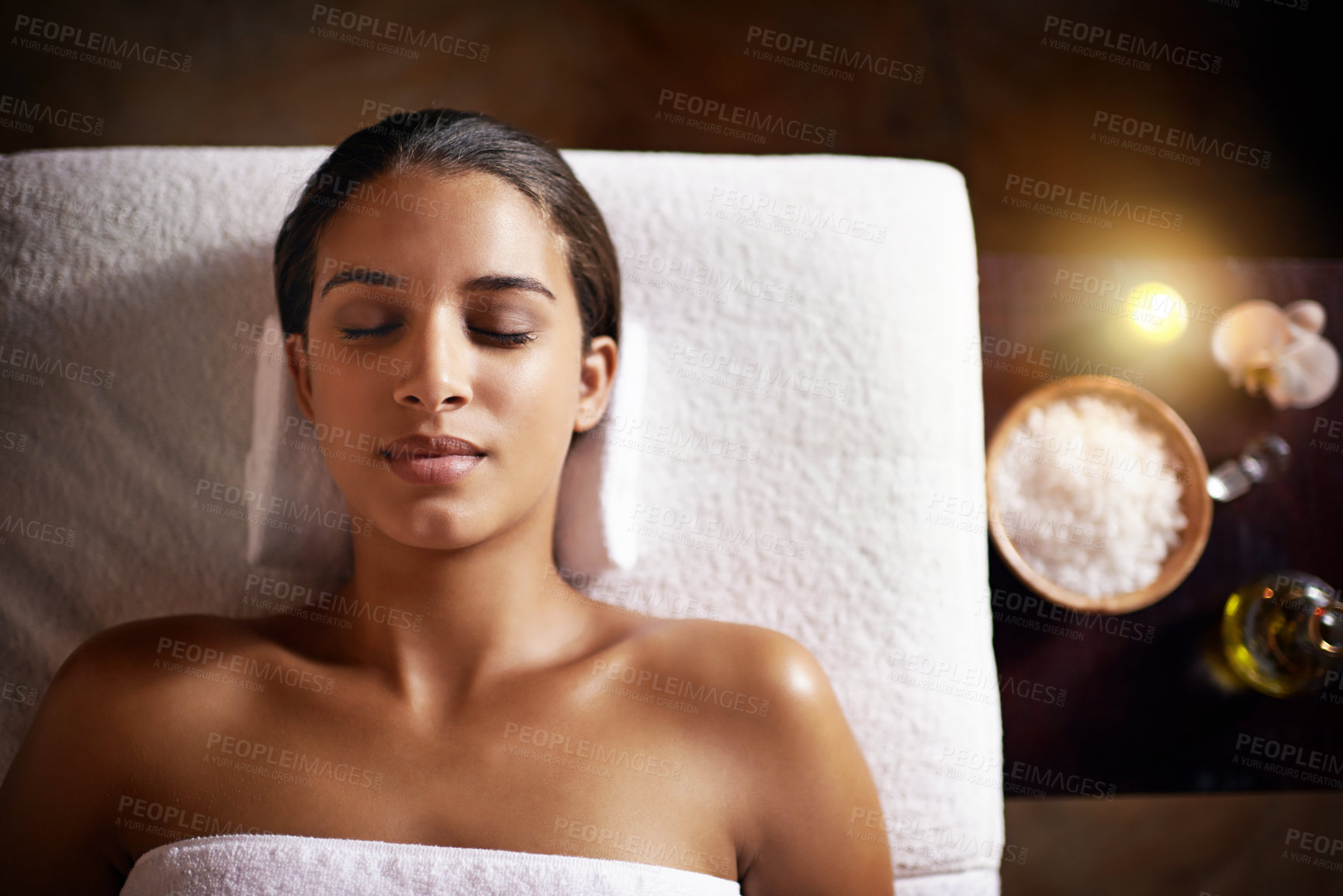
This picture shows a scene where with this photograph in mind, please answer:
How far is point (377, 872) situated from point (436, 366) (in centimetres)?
62

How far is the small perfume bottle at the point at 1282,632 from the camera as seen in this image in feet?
4.65

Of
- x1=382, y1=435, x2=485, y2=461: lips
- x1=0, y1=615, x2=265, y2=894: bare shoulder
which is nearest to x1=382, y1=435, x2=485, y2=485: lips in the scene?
x1=382, y1=435, x2=485, y2=461: lips

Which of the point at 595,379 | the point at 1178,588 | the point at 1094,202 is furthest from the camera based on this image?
the point at 1094,202

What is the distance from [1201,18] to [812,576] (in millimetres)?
2077

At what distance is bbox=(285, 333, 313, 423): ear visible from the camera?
125cm

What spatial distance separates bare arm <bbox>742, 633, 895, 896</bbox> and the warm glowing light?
3.14 ft

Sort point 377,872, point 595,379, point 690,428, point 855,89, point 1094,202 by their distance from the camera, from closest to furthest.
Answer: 1. point 377,872
2. point 595,379
3. point 690,428
4. point 1094,202
5. point 855,89

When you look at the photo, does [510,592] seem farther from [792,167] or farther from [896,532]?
[792,167]

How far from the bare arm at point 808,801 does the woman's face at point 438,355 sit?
0.46m

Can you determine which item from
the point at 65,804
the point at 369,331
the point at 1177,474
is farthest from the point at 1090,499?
the point at 65,804

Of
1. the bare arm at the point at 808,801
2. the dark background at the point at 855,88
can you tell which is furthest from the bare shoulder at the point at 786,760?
the dark background at the point at 855,88

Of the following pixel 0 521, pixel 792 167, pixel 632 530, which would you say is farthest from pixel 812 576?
pixel 0 521

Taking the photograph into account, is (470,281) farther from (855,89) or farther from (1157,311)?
(855,89)

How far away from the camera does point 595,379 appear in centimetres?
130
